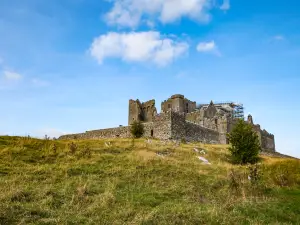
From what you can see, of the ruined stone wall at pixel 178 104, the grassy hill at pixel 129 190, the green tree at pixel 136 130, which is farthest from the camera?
the ruined stone wall at pixel 178 104

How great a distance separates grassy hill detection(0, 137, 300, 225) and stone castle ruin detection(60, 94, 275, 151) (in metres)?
16.3

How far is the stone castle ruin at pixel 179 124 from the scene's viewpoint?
40.0 metres

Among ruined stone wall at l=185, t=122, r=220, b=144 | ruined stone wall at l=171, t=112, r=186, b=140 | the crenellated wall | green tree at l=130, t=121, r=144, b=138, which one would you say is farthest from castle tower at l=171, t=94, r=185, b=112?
green tree at l=130, t=121, r=144, b=138

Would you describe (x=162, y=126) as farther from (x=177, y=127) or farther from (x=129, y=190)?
(x=129, y=190)

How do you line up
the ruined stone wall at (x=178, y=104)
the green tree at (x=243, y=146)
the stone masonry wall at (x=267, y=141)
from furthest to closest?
the stone masonry wall at (x=267, y=141) → the ruined stone wall at (x=178, y=104) → the green tree at (x=243, y=146)

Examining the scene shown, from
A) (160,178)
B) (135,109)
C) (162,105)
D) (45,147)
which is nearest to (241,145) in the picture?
(160,178)

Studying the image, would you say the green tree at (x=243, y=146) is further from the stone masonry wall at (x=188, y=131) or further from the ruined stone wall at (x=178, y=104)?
the ruined stone wall at (x=178, y=104)

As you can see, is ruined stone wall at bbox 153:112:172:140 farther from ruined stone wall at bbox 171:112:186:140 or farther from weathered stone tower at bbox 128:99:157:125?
weathered stone tower at bbox 128:99:157:125

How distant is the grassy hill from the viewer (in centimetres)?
1138

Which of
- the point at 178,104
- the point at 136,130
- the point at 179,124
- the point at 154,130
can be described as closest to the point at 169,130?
the point at 179,124

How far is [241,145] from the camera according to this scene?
30.0 m

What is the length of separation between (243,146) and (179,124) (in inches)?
466

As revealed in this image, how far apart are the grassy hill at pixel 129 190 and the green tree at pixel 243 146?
5.27 metres

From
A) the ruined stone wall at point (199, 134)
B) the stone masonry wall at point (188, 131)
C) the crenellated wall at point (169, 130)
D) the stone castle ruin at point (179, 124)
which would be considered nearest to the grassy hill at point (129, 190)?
the crenellated wall at point (169, 130)
